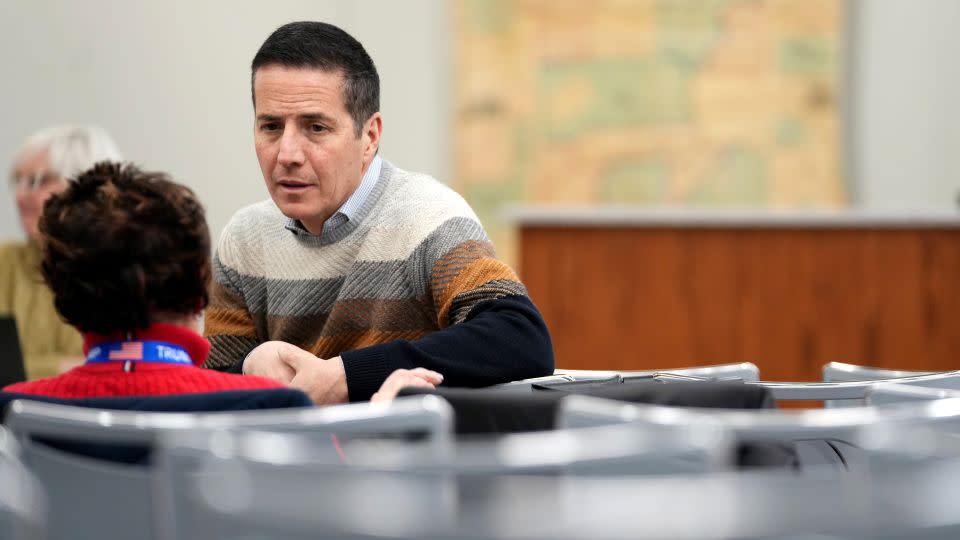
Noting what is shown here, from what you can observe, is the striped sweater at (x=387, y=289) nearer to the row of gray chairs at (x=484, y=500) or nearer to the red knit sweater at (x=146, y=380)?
the red knit sweater at (x=146, y=380)

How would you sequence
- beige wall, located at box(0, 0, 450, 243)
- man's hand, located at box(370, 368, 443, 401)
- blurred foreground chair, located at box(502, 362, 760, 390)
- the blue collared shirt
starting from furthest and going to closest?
beige wall, located at box(0, 0, 450, 243) < the blue collared shirt < blurred foreground chair, located at box(502, 362, 760, 390) < man's hand, located at box(370, 368, 443, 401)

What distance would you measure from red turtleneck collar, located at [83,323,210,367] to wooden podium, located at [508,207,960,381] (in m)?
2.93

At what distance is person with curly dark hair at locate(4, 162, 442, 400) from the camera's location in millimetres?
1207

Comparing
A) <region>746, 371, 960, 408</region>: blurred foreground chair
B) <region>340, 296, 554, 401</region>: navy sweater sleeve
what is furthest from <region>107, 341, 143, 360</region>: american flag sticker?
<region>746, 371, 960, 408</region>: blurred foreground chair

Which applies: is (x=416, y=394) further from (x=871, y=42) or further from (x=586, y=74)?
(x=871, y=42)

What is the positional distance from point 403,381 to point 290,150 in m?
0.62

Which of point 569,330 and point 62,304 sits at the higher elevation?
point 62,304

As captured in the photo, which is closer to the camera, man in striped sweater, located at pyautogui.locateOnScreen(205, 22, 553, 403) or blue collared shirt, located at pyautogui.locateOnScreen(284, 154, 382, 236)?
man in striped sweater, located at pyautogui.locateOnScreen(205, 22, 553, 403)

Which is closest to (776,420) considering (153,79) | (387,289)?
(387,289)

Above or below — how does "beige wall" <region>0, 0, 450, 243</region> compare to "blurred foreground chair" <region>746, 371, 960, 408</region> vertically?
above

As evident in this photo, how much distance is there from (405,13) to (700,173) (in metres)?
1.76

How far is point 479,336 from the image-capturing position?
166 cm

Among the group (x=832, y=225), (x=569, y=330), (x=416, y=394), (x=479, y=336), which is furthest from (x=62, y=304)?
(x=832, y=225)

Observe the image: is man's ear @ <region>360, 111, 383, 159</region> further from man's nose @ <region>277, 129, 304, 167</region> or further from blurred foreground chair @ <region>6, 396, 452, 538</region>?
blurred foreground chair @ <region>6, 396, 452, 538</region>
